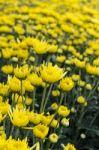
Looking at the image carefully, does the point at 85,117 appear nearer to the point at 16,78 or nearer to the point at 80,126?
the point at 80,126

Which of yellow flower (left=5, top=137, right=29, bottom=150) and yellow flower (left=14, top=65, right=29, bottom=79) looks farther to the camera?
yellow flower (left=14, top=65, right=29, bottom=79)

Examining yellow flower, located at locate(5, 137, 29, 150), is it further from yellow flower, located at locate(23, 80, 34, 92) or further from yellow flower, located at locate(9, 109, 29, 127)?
yellow flower, located at locate(23, 80, 34, 92)

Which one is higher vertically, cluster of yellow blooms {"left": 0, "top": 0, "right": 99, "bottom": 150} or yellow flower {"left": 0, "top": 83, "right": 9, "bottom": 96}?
yellow flower {"left": 0, "top": 83, "right": 9, "bottom": 96}

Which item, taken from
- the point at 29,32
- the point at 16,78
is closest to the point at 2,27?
the point at 29,32

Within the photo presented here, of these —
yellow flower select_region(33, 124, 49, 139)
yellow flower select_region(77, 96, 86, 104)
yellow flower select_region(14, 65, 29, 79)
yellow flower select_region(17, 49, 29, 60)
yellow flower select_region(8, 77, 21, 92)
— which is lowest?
A: yellow flower select_region(77, 96, 86, 104)

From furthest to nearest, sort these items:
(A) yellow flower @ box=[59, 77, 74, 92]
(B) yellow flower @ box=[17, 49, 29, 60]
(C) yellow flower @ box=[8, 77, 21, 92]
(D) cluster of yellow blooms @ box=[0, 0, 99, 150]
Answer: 1. (B) yellow flower @ box=[17, 49, 29, 60]
2. (A) yellow flower @ box=[59, 77, 74, 92]
3. (C) yellow flower @ box=[8, 77, 21, 92]
4. (D) cluster of yellow blooms @ box=[0, 0, 99, 150]

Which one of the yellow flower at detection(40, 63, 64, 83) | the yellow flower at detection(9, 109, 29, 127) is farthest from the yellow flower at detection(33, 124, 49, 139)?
the yellow flower at detection(40, 63, 64, 83)

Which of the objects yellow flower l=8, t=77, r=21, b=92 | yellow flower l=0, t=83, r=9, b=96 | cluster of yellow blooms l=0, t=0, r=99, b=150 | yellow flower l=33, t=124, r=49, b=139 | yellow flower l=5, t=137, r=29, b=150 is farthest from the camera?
yellow flower l=0, t=83, r=9, b=96

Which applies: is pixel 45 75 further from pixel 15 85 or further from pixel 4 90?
pixel 4 90

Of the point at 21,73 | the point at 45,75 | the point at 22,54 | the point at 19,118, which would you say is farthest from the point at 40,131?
the point at 22,54
